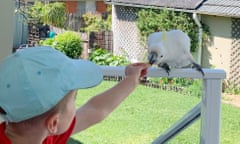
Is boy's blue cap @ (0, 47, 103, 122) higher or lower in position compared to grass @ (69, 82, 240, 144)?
higher

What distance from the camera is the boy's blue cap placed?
549 mm

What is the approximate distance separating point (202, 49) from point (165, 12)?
50 cm

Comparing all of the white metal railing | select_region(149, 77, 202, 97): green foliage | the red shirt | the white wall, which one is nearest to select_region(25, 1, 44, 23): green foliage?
select_region(149, 77, 202, 97): green foliage

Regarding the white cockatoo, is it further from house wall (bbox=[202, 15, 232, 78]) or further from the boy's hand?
house wall (bbox=[202, 15, 232, 78])

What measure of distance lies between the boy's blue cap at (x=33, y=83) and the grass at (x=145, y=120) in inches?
84.9

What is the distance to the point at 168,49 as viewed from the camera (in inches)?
31.7

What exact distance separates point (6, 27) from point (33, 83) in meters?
0.47

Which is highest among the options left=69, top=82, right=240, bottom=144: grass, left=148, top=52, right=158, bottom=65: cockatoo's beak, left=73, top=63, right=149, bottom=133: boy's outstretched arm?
left=148, top=52, right=158, bottom=65: cockatoo's beak

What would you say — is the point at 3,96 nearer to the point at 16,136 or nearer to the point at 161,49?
the point at 16,136

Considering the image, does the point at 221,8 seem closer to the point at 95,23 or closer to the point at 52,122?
the point at 95,23

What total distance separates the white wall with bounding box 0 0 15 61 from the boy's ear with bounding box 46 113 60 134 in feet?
1.42

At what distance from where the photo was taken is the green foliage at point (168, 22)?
14.8ft

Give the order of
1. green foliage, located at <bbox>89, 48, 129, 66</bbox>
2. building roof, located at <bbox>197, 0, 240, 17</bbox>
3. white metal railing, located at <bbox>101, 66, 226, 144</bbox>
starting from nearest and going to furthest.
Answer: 1. white metal railing, located at <bbox>101, 66, 226, 144</bbox>
2. building roof, located at <bbox>197, 0, 240, 17</bbox>
3. green foliage, located at <bbox>89, 48, 129, 66</bbox>

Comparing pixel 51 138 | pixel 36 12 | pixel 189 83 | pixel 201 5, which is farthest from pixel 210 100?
pixel 36 12
